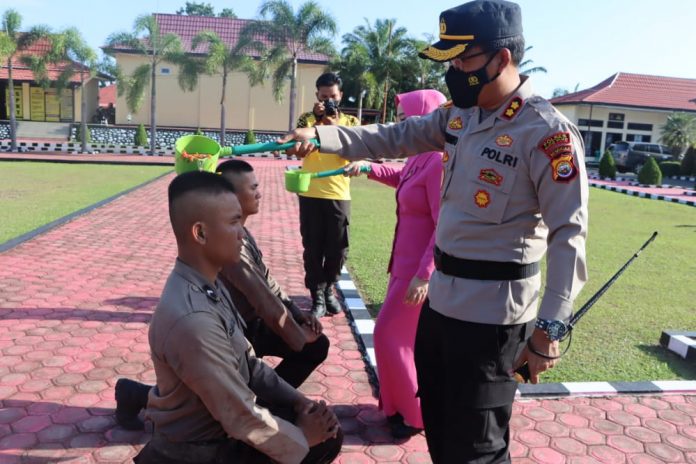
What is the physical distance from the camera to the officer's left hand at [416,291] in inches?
116

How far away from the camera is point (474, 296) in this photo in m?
2.13

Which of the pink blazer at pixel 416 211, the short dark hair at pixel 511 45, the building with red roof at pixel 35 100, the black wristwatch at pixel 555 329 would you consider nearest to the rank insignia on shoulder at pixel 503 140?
the short dark hair at pixel 511 45

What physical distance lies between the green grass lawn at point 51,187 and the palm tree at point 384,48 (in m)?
20.4

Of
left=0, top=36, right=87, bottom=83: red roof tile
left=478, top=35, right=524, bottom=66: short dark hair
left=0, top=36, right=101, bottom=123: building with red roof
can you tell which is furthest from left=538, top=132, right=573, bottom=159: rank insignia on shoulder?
left=0, top=36, right=101, bottom=123: building with red roof

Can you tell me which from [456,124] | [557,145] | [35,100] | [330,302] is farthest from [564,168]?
[35,100]

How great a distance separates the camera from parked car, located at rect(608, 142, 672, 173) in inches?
1180

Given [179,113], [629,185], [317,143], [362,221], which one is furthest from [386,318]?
[179,113]

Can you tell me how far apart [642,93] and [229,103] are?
26851 millimetres

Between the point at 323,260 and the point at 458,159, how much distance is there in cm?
305

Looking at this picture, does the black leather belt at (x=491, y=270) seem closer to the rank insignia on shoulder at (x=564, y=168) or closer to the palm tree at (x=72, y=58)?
the rank insignia on shoulder at (x=564, y=168)

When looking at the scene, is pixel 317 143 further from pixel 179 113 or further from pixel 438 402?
pixel 179 113

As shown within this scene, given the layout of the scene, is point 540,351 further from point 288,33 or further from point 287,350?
point 288,33

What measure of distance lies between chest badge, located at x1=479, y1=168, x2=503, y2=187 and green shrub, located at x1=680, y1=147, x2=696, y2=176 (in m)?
30.8

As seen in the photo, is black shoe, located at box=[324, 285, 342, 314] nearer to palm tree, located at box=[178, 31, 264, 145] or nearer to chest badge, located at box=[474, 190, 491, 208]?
chest badge, located at box=[474, 190, 491, 208]
